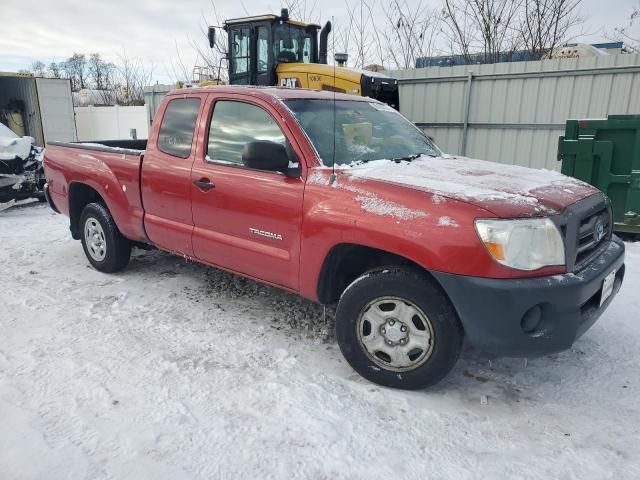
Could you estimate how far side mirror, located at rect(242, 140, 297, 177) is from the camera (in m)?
3.09

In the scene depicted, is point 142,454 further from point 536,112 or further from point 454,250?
point 536,112

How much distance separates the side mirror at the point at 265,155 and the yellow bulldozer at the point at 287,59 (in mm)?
6369

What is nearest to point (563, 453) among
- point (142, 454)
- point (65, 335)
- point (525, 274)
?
point (525, 274)

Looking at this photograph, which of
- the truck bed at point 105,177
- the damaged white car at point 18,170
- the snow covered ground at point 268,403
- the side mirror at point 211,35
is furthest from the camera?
the side mirror at point 211,35

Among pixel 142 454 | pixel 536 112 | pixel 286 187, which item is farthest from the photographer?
pixel 536 112

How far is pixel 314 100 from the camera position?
12.3ft

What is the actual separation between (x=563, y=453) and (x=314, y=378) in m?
1.41

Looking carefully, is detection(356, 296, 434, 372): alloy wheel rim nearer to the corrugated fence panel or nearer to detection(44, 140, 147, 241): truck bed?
detection(44, 140, 147, 241): truck bed

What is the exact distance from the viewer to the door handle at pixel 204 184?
12.1 ft

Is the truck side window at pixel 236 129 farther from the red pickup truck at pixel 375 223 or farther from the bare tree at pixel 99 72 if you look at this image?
the bare tree at pixel 99 72

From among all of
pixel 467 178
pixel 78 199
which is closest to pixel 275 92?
pixel 467 178

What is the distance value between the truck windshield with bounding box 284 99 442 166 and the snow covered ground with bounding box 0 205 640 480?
1.37 m

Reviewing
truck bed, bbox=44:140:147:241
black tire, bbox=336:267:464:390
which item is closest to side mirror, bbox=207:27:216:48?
truck bed, bbox=44:140:147:241

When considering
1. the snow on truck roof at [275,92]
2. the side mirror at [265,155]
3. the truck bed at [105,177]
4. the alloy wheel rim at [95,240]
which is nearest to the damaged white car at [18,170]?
the truck bed at [105,177]
